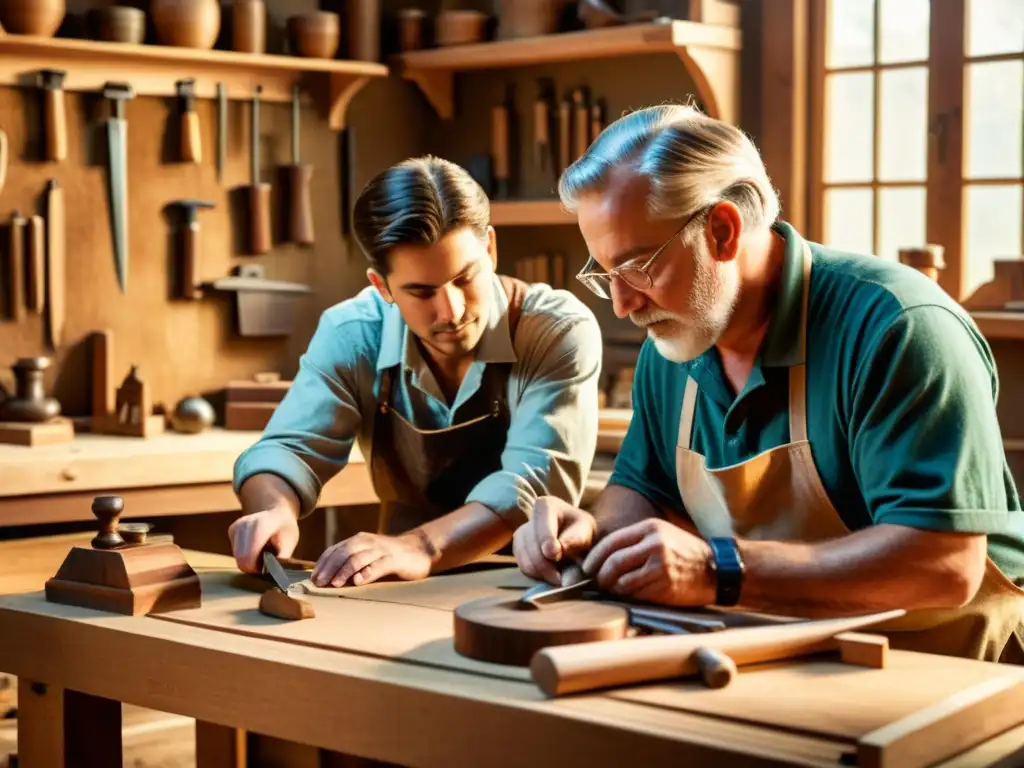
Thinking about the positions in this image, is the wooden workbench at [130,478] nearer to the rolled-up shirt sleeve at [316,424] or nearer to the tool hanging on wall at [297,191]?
the tool hanging on wall at [297,191]

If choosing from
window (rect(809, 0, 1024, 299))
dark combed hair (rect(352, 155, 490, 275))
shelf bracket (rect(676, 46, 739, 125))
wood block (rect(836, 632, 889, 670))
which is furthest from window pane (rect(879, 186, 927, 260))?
wood block (rect(836, 632, 889, 670))

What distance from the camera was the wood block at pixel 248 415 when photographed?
512 centimetres

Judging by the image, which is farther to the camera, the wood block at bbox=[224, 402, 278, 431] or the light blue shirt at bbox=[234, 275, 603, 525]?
the wood block at bbox=[224, 402, 278, 431]

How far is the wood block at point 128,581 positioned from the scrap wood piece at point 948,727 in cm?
123

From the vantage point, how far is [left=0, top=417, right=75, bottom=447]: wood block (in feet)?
15.3

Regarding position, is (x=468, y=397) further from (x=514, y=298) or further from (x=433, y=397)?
(x=514, y=298)

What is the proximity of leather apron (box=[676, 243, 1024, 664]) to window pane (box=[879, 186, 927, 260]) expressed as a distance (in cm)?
247

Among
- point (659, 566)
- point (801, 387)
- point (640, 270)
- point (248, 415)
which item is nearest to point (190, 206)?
point (248, 415)

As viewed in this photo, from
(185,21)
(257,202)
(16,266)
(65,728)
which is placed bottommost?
(65,728)

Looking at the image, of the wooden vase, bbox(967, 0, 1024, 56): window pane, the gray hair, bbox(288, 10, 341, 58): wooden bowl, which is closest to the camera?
the gray hair

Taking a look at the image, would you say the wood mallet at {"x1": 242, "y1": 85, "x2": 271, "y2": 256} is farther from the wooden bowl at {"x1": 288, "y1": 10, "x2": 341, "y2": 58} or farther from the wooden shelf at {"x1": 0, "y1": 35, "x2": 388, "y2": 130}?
the wooden bowl at {"x1": 288, "y1": 10, "x2": 341, "y2": 58}

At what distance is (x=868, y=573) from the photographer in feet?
7.23

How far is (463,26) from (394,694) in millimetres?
3822

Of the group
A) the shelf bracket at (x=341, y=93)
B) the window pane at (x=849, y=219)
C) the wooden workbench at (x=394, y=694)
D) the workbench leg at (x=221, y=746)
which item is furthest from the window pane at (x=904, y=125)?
the workbench leg at (x=221, y=746)
